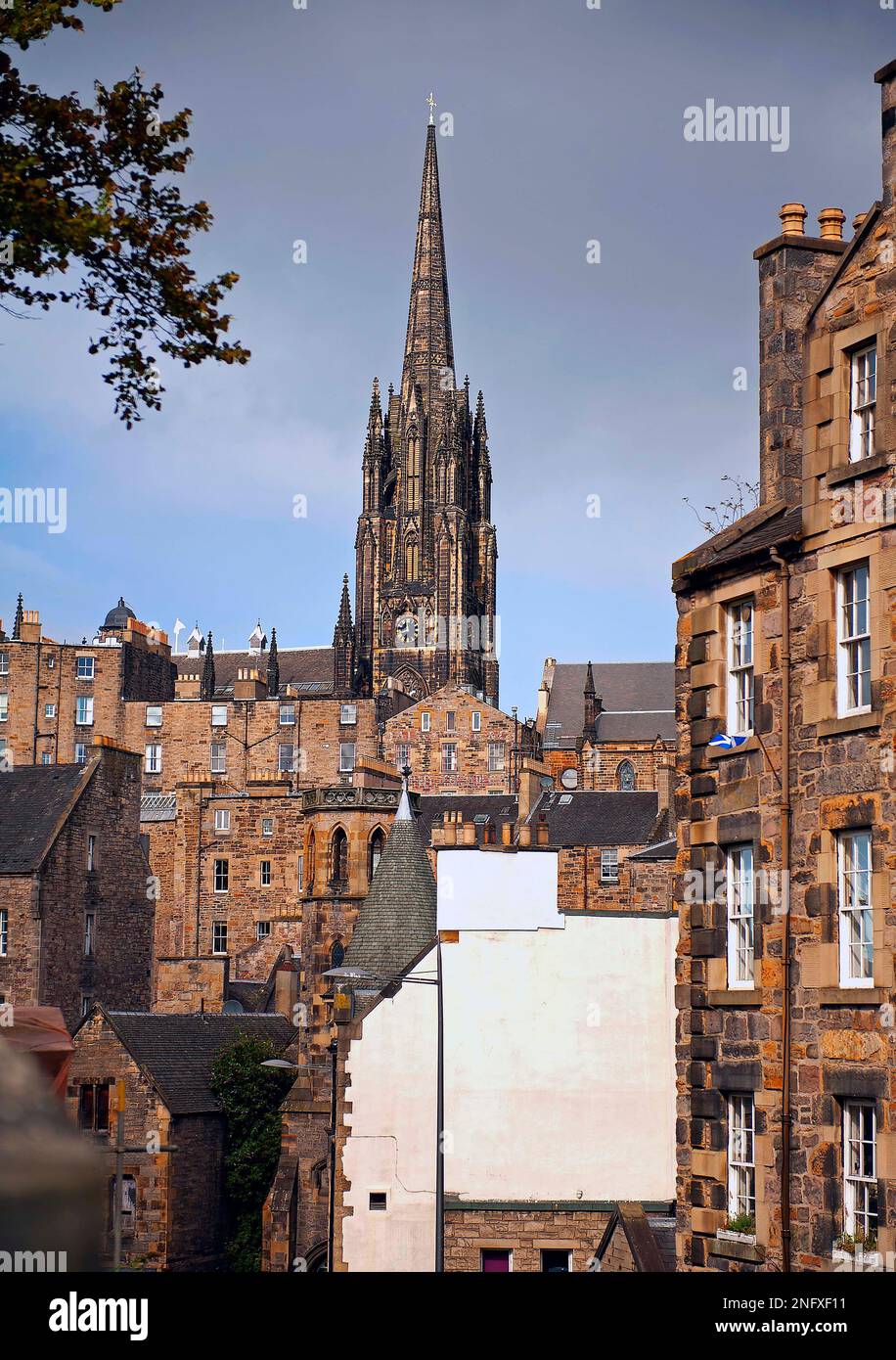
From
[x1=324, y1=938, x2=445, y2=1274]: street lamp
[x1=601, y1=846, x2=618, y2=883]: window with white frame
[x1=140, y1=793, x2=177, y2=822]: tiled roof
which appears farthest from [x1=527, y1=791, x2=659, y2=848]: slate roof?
[x1=324, y1=938, x2=445, y2=1274]: street lamp

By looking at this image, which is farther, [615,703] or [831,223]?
[615,703]

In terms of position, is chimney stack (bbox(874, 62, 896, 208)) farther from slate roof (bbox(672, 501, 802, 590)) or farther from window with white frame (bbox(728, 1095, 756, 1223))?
window with white frame (bbox(728, 1095, 756, 1223))

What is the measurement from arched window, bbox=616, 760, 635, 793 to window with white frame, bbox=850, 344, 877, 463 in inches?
3304

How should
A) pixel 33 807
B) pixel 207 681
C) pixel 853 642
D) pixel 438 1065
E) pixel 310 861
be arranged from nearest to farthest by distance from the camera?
pixel 853 642
pixel 438 1065
pixel 33 807
pixel 310 861
pixel 207 681

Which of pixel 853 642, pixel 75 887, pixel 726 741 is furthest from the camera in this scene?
pixel 75 887

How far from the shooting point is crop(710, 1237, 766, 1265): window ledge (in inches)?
745

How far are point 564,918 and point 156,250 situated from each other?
22978 millimetres

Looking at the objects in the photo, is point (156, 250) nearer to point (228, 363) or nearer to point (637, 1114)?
point (228, 363)

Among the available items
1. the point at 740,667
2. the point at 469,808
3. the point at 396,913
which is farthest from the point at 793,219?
the point at 469,808

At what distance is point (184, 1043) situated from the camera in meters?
53.9

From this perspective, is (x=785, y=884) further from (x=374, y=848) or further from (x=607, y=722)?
(x=607, y=722)

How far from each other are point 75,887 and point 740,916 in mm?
46802

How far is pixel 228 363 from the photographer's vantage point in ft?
42.5

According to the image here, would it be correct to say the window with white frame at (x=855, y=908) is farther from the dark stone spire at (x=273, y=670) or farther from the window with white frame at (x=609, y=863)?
the dark stone spire at (x=273, y=670)
